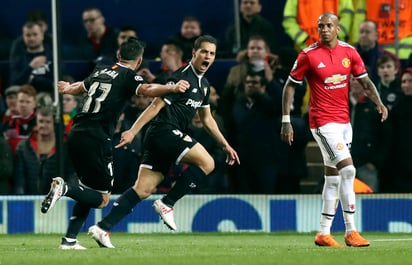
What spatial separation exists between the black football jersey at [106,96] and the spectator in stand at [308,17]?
549 cm

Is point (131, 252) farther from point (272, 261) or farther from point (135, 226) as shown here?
point (135, 226)

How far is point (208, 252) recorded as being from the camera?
1157 centimetres

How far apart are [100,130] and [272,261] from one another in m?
2.49

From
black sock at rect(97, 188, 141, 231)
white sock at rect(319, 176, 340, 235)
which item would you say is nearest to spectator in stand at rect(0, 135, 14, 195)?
black sock at rect(97, 188, 141, 231)

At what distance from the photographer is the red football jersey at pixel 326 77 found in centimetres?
1273

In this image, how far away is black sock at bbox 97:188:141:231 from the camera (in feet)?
39.8

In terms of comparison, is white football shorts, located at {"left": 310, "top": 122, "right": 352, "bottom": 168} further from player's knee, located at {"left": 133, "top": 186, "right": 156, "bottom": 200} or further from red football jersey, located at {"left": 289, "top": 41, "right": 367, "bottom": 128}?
player's knee, located at {"left": 133, "top": 186, "right": 156, "bottom": 200}

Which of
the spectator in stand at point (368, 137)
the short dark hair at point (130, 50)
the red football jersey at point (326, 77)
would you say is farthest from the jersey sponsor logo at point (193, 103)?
the spectator in stand at point (368, 137)

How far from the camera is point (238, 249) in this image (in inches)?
479

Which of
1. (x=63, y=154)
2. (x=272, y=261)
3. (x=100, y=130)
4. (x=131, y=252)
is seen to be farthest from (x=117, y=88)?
(x=63, y=154)

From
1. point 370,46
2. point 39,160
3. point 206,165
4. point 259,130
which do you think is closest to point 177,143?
point 206,165

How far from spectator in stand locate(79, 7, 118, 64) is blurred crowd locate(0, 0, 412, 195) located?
0.57 meters

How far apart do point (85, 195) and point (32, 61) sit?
229 inches

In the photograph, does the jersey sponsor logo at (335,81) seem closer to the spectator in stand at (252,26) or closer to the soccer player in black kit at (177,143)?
the soccer player in black kit at (177,143)
